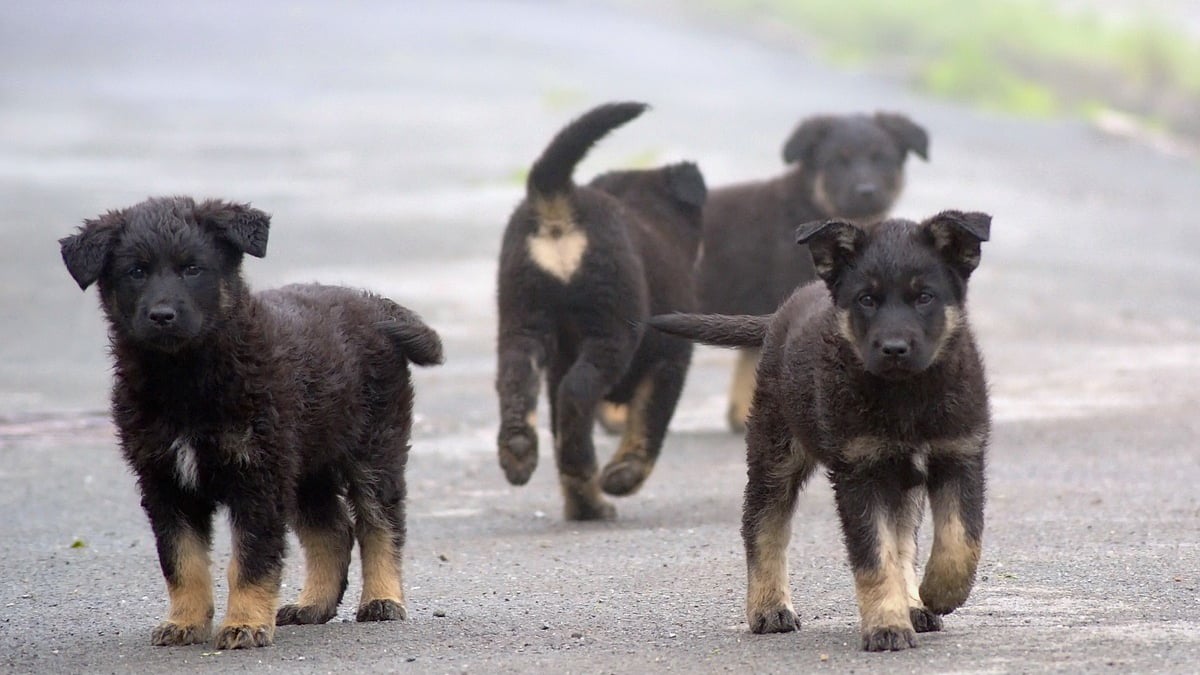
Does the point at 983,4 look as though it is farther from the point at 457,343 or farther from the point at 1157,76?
the point at 457,343

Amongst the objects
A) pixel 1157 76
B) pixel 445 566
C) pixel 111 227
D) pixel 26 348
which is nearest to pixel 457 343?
pixel 26 348

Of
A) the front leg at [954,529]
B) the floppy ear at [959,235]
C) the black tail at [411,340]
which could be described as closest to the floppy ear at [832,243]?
the floppy ear at [959,235]

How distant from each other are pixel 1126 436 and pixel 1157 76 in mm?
19348

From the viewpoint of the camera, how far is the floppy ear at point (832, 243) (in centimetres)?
659

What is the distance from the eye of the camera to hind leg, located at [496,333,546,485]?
9.43 m

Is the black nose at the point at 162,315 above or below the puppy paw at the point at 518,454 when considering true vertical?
above

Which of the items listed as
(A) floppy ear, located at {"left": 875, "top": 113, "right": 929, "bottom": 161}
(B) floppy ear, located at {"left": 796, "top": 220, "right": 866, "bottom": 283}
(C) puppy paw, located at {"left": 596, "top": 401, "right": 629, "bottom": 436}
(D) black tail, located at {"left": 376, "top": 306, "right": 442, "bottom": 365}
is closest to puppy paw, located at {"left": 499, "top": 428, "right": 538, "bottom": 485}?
(D) black tail, located at {"left": 376, "top": 306, "right": 442, "bottom": 365}

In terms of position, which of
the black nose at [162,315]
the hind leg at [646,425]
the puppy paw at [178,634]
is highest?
the black nose at [162,315]

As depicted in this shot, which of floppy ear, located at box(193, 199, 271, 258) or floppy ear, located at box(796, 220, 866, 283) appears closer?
floppy ear, located at box(796, 220, 866, 283)

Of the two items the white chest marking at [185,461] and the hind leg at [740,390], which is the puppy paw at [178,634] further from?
the hind leg at [740,390]

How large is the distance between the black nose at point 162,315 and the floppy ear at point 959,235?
2.55 meters

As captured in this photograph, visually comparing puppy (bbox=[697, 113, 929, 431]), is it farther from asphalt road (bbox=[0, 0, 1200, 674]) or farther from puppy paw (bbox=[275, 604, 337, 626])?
puppy paw (bbox=[275, 604, 337, 626])

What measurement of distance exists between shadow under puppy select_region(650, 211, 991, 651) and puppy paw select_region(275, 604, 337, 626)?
168 cm

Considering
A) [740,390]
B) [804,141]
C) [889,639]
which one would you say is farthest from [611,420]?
[889,639]
